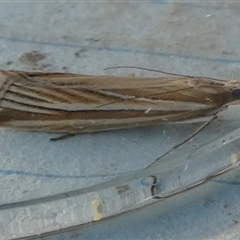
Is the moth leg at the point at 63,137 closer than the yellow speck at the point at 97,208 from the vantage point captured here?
No

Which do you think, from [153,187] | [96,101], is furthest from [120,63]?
[153,187]

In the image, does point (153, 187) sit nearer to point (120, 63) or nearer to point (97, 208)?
point (97, 208)

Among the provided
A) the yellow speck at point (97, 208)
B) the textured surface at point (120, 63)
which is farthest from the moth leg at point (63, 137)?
the yellow speck at point (97, 208)

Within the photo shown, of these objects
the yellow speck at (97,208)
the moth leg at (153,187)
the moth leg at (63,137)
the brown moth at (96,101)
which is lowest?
the yellow speck at (97,208)

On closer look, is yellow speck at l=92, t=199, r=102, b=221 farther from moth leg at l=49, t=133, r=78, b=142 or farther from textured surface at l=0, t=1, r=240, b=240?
moth leg at l=49, t=133, r=78, b=142

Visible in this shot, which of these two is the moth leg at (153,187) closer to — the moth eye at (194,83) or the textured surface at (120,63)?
the textured surface at (120,63)

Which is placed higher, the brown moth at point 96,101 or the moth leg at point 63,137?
the brown moth at point 96,101

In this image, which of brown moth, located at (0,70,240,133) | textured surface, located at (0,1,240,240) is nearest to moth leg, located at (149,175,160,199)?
textured surface, located at (0,1,240,240)
